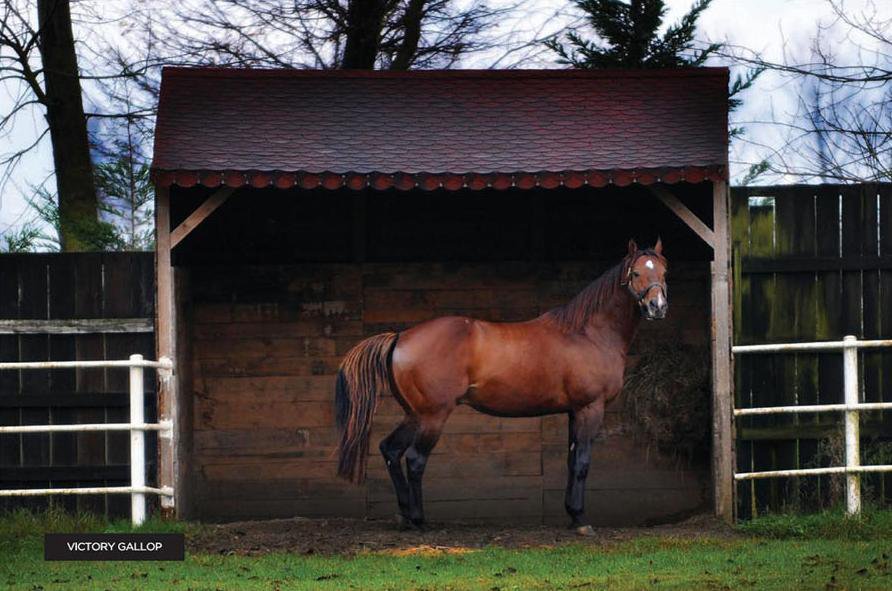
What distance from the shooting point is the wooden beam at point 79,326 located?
10.5m

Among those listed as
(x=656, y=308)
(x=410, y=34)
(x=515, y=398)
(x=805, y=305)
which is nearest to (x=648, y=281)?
(x=656, y=308)

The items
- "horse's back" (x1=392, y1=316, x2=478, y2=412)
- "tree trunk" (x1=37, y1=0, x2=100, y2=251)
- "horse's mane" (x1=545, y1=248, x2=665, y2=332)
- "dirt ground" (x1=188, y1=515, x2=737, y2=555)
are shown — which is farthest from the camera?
"tree trunk" (x1=37, y1=0, x2=100, y2=251)

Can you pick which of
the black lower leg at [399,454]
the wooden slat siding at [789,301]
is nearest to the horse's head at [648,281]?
the wooden slat siding at [789,301]

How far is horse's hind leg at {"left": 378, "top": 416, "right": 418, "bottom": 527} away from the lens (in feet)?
31.7

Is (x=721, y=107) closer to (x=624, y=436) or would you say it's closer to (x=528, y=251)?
(x=528, y=251)

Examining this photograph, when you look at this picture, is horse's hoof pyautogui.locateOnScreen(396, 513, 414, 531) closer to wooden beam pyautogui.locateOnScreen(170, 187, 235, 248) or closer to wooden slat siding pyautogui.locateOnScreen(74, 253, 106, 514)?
wooden slat siding pyautogui.locateOnScreen(74, 253, 106, 514)

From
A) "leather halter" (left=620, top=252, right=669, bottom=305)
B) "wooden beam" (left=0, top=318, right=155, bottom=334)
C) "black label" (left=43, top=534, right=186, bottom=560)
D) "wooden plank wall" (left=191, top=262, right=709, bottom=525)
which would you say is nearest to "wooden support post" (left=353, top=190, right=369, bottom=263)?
"wooden plank wall" (left=191, top=262, right=709, bottom=525)

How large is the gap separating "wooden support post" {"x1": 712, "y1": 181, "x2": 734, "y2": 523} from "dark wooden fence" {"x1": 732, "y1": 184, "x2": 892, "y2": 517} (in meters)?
0.36

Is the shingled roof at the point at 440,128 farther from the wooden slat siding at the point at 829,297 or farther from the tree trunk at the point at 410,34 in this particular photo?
the tree trunk at the point at 410,34

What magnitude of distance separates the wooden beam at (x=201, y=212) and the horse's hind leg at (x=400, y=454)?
2061 mm

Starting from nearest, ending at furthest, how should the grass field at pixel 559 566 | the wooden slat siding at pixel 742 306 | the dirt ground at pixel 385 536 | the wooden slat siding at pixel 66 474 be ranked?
the grass field at pixel 559 566, the dirt ground at pixel 385 536, the wooden slat siding at pixel 742 306, the wooden slat siding at pixel 66 474

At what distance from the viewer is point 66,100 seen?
15.2 metres

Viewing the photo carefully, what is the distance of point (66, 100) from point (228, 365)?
5269 millimetres

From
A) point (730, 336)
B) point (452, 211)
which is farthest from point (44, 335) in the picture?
point (730, 336)
